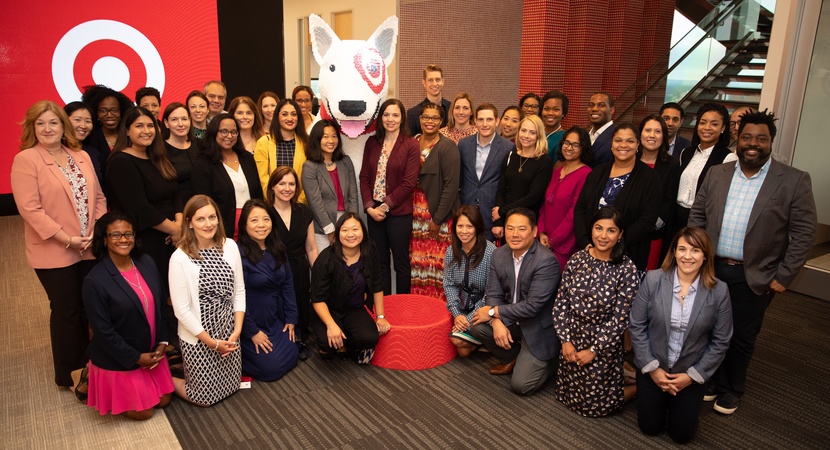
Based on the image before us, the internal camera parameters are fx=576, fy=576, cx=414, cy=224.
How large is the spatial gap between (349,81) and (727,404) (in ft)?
9.82

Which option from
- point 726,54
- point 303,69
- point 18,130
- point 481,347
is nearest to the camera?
point 481,347

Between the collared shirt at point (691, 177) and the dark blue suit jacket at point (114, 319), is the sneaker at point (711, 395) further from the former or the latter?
the dark blue suit jacket at point (114, 319)

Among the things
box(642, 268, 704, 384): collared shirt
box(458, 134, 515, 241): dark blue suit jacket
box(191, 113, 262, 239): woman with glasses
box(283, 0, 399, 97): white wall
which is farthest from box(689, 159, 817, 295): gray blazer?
box(283, 0, 399, 97): white wall

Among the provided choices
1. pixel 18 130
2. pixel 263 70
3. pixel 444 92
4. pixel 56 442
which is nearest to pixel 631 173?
pixel 56 442

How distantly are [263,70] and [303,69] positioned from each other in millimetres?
4412

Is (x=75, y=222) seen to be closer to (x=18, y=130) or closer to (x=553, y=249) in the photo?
(x=553, y=249)

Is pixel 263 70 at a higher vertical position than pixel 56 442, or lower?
higher

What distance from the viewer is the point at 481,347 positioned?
149 inches

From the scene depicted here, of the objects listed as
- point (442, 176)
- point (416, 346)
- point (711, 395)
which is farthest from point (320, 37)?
point (711, 395)

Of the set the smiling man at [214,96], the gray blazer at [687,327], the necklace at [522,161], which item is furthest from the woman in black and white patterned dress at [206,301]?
the gray blazer at [687,327]

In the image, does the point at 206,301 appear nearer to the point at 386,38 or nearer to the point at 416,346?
the point at 416,346

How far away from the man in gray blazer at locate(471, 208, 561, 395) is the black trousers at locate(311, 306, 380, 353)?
65 centimetres

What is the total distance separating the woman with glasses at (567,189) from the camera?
12.0 ft

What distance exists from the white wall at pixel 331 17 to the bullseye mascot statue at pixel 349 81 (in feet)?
13.0
